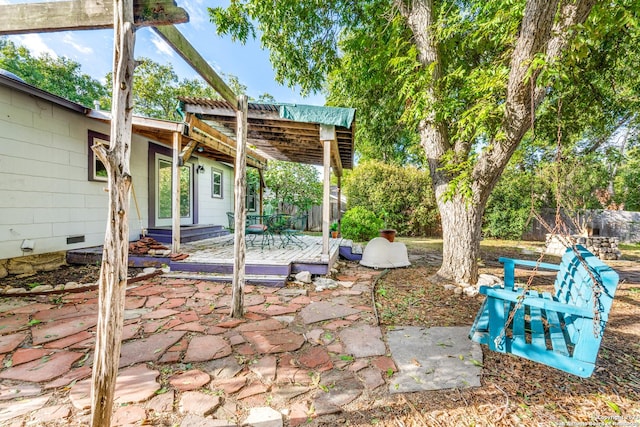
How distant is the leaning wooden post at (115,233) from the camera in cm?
127

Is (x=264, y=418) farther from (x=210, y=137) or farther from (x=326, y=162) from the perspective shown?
(x=210, y=137)

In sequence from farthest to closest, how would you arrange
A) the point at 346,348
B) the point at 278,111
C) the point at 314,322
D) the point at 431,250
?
the point at 431,250
the point at 278,111
the point at 314,322
the point at 346,348

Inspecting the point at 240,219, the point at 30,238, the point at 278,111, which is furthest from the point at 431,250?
the point at 30,238

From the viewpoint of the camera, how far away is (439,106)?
392cm

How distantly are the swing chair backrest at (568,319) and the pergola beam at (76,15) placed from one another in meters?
2.77

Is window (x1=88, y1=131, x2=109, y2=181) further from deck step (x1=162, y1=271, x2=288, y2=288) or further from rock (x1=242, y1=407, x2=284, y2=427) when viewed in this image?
rock (x1=242, y1=407, x2=284, y2=427)

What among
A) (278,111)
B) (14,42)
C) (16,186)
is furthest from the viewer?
(14,42)

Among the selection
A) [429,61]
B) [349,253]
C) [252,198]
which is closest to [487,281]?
[349,253]

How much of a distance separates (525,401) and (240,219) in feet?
9.22

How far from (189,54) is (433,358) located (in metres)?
3.04

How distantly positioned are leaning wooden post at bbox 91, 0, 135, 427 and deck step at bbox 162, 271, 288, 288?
3037 millimetres

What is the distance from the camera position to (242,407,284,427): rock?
1.56 metres

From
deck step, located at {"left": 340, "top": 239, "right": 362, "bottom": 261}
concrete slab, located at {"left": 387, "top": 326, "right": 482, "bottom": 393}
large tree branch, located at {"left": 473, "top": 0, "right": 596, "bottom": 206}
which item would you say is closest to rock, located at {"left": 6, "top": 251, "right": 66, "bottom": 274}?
deck step, located at {"left": 340, "top": 239, "right": 362, "bottom": 261}

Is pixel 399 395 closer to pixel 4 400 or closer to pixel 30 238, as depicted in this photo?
pixel 4 400
